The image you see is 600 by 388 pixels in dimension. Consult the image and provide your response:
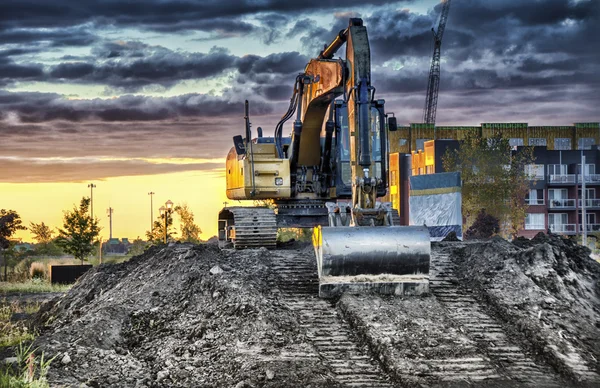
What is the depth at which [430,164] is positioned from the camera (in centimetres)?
6681

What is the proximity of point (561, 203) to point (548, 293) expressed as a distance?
56330 mm

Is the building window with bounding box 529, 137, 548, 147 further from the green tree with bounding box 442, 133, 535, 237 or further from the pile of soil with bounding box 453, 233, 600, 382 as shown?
the pile of soil with bounding box 453, 233, 600, 382

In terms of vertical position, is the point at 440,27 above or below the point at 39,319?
above

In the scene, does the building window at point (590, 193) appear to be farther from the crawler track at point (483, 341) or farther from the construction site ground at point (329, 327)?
the crawler track at point (483, 341)

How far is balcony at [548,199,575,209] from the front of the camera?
71.6 metres

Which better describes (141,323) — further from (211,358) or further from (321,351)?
(321,351)

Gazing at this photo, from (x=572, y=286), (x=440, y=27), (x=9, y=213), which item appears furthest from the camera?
(x=440, y=27)

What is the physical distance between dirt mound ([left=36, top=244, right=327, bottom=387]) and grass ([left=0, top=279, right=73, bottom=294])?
1376cm

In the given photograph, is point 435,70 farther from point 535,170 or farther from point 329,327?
point 329,327

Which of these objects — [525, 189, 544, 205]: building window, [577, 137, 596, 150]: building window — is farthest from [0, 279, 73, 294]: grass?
[577, 137, 596, 150]: building window

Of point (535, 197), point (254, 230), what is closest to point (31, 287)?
point (254, 230)

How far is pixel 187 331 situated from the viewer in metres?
16.2

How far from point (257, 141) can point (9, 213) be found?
72.5 feet

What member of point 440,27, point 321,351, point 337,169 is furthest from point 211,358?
point 440,27
